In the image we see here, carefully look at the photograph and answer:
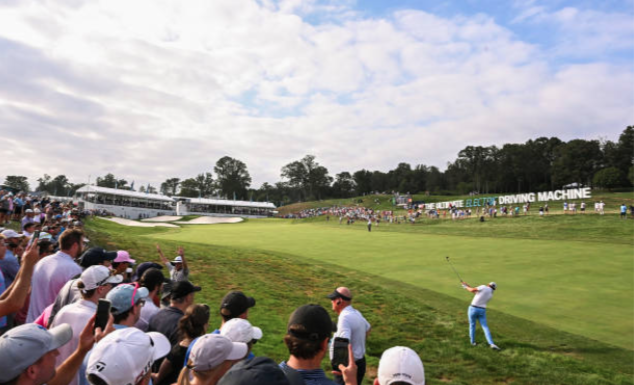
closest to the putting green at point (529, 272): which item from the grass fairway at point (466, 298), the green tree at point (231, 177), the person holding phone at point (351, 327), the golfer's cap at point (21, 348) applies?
the grass fairway at point (466, 298)

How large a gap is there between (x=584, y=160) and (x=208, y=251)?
10993cm

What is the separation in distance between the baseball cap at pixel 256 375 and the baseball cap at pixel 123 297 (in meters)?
1.71

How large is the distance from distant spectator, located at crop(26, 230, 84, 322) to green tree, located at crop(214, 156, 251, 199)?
5509 inches

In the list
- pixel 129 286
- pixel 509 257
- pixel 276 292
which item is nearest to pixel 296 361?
pixel 129 286

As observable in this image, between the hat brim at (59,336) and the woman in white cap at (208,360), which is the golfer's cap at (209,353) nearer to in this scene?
the woman in white cap at (208,360)

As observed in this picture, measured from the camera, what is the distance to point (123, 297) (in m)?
3.44

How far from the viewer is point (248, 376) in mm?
2186

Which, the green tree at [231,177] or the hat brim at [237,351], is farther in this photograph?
the green tree at [231,177]

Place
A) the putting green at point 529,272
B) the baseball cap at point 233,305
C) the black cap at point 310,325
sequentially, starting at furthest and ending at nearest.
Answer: the putting green at point 529,272
the baseball cap at point 233,305
the black cap at point 310,325

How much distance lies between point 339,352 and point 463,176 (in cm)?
14237

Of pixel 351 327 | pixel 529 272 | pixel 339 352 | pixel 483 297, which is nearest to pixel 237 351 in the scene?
pixel 339 352

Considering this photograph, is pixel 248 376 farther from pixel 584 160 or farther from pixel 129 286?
pixel 584 160

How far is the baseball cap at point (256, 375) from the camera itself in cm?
216

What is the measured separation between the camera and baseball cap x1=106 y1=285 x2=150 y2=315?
11.1ft
